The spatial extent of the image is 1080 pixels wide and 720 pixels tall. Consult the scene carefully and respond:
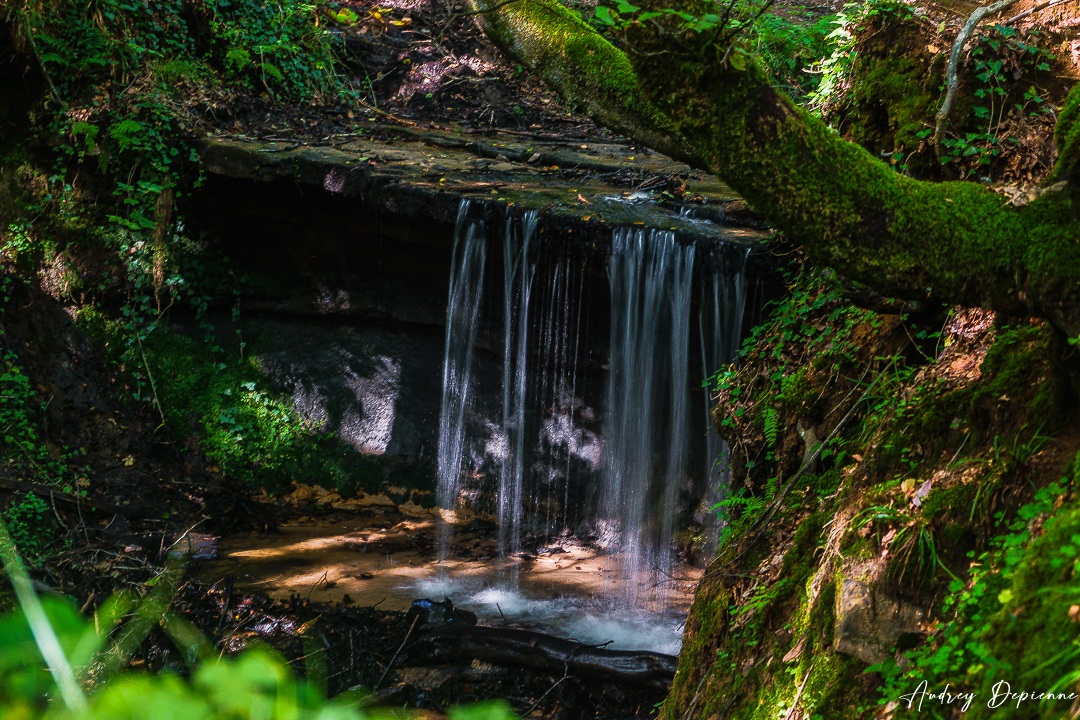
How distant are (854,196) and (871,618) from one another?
4.74ft

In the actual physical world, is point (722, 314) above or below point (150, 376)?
above

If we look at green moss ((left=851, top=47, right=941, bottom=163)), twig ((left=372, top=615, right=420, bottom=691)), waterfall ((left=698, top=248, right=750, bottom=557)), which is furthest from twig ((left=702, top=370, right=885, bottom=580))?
twig ((left=372, top=615, right=420, bottom=691))

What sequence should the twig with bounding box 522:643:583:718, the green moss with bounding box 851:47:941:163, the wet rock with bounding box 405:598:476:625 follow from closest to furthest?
the green moss with bounding box 851:47:941:163 → the twig with bounding box 522:643:583:718 → the wet rock with bounding box 405:598:476:625

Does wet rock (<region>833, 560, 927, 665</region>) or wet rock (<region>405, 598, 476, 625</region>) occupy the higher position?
wet rock (<region>833, 560, 927, 665</region>)

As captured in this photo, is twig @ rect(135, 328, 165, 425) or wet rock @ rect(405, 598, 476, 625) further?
twig @ rect(135, 328, 165, 425)

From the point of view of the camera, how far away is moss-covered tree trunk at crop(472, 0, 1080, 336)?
91.5 inches

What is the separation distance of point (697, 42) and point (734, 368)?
2414 mm

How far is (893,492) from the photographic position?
2.63 metres

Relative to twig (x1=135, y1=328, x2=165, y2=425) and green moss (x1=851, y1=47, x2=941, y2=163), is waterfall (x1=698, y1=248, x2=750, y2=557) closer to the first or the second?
green moss (x1=851, y1=47, x2=941, y2=163)

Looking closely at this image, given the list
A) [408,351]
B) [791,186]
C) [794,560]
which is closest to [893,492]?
[794,560]

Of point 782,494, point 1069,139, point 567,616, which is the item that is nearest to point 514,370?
point 567,616

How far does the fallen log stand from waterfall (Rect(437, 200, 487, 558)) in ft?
6.65

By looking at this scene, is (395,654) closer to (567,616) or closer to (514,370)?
(567,616)

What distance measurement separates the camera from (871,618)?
7.81 ft
